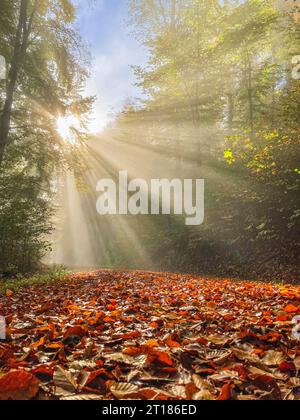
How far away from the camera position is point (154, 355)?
191cm

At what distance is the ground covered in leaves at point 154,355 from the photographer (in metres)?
1.53

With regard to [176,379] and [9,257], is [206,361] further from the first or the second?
[9,257]

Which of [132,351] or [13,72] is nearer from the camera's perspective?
[132,351]

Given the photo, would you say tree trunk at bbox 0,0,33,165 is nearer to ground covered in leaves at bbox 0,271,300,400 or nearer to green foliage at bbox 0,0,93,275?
green foliage at bbox 0,0,93,275

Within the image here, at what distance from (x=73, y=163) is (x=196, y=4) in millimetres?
11425

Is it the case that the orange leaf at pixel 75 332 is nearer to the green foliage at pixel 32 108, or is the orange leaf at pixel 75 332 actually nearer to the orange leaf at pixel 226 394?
the orange leaf at pixel 226 394

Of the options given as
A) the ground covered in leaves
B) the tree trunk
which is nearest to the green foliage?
the tree trunk

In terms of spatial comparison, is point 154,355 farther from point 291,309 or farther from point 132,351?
point 291,309

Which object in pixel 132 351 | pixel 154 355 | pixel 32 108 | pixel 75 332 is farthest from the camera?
pixel 32 108

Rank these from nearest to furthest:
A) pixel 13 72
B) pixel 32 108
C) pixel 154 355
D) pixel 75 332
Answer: pixel 154 355
pixel 75 332
pixel 13 72
pixel 32 108

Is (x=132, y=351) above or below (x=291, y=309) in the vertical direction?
above

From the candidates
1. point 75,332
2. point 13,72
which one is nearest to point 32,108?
point 13,72

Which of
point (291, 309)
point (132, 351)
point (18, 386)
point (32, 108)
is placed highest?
point (32, 108)

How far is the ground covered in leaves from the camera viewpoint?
60.4 inches
